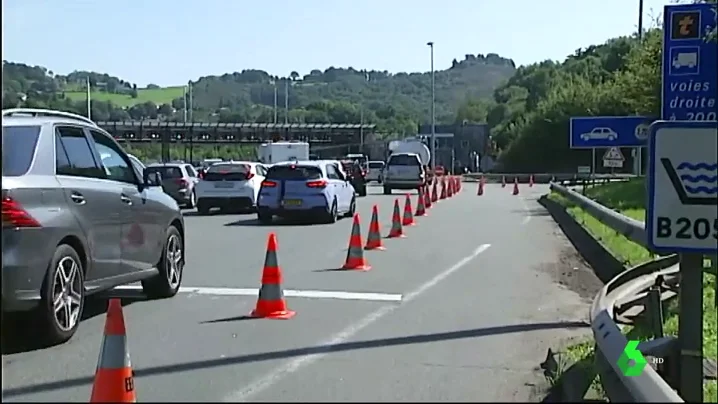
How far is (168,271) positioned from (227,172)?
18.6 metres

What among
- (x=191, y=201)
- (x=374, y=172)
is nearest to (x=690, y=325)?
(x=191, y=201)

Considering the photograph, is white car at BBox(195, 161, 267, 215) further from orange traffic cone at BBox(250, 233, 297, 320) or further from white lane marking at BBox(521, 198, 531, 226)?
orange traffic cone at BBox(250, 233, 297, 320)

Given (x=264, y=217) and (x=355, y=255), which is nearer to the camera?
(x=355, y=255)

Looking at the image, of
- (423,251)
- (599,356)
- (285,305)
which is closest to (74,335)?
(285,305)

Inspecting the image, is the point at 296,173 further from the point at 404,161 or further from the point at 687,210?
the point at 404,161

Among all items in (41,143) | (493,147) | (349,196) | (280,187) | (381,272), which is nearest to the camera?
(41,143)

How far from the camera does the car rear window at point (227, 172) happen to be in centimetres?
3062

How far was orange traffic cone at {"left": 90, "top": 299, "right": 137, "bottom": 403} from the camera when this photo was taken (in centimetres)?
632

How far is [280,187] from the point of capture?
2653 centimetres

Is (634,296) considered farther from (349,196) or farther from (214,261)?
(349,196)

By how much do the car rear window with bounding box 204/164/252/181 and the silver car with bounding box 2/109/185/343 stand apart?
18831 millimetres

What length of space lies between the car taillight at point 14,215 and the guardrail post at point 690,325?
5040 millimetres

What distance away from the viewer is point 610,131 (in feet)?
79.8

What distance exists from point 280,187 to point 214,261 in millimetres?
9854
